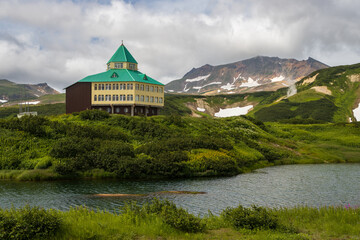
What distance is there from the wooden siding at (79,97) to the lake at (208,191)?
44629 mm

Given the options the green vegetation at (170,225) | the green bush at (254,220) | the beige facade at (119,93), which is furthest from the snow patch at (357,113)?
the green bush at (254,220)

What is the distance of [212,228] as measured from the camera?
17.1m

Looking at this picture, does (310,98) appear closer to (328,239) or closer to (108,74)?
(108,74)

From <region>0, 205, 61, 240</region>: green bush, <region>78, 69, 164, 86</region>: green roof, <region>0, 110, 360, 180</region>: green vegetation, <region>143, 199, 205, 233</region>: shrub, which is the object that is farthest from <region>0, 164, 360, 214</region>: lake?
<region>78, 69, 164, 86</region>: green roof

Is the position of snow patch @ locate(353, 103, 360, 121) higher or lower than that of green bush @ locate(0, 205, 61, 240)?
higher

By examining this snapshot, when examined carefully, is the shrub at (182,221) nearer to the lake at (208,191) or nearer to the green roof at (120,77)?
the lake at (208,191)

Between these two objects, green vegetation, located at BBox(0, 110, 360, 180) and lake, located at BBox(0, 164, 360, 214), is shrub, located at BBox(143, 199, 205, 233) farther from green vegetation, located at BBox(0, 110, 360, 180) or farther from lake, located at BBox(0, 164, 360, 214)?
green vegetation, located at BBox(0, 110, 360, 180)

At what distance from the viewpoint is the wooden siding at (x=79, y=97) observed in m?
79.6

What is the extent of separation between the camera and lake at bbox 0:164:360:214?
89.9 feet

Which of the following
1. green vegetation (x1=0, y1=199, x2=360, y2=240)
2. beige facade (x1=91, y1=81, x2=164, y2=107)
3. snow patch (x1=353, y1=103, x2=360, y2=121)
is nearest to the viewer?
green vegetation (x1=0, y1=199, x2=360, y2=240)

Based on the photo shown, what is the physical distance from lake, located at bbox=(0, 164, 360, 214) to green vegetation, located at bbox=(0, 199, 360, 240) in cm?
744

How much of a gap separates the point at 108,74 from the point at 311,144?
182 ft

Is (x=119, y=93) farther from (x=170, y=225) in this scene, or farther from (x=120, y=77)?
(x=170, y=225)

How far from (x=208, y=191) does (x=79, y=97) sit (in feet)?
188
